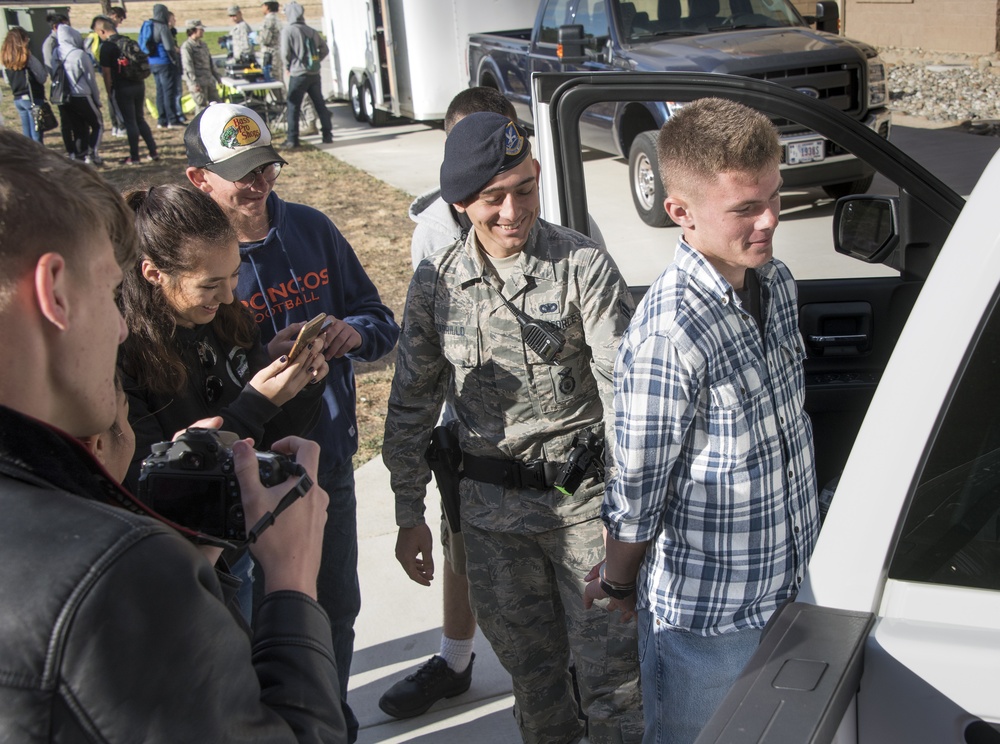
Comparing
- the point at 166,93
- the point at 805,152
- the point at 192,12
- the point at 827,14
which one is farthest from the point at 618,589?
the point at 192,12

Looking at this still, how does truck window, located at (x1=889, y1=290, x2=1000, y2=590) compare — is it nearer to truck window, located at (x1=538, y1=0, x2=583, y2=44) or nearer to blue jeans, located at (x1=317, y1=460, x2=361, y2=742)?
blue jeans, located at (x1=317, y1=460, x2=361, y2=742)

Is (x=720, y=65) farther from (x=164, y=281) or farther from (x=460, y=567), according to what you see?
(x=164, y=281)

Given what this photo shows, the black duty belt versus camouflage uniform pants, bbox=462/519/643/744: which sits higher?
the black duty belt

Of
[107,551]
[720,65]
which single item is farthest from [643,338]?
[720,65]

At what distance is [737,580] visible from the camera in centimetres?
185

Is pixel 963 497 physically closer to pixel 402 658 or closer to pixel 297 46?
pixel 402 658

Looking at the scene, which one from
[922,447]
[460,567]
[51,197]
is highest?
[51,197]

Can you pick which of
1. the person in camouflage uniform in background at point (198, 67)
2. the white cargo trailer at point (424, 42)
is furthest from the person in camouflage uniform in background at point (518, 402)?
the person in camouflage uniform in background at point (198, 67)

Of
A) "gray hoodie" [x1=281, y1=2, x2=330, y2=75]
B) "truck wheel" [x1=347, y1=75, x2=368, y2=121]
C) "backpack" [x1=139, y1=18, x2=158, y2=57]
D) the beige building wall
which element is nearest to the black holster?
"gray hoodie" [x1=281, y1=2, x2=330, y2=75]

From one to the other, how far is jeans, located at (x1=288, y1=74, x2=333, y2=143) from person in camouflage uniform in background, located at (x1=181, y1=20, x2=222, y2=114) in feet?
5.70

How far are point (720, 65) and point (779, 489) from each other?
5.82m

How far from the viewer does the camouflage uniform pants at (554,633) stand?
7.98 ft

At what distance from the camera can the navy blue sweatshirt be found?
8.66 feet

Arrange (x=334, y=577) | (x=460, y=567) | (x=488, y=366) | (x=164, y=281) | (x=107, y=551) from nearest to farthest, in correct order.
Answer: (x=107, y=551), (x=164, y=281), (x=488, y=366), (x=334, y=577), (x=460, y=567)
